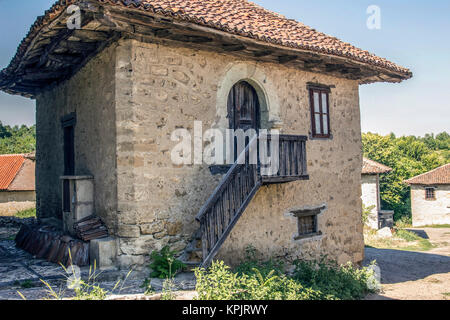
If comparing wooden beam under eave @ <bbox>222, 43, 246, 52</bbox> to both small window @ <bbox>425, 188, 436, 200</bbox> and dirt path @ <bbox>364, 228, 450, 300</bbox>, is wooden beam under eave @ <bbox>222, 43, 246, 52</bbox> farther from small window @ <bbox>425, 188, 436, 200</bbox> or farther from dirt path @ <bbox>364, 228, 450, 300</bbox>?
small window @ <bbox>425, 188, 436, 200</bbox>

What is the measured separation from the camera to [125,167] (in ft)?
21.6

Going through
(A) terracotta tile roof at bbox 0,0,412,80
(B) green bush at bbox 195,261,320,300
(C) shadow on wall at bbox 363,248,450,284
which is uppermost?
(A) terracotta tile roof at bbox 0,0,412,80

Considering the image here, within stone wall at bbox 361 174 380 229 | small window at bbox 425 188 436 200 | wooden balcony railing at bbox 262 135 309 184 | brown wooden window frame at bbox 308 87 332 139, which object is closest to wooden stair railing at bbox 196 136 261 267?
wooden balcony railing at bbox 262 135 309 184

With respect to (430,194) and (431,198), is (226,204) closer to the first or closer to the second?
(431,198)

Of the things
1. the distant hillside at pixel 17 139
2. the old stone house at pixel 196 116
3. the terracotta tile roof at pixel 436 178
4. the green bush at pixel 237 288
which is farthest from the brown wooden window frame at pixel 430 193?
the distant hillside at pixel 17 139

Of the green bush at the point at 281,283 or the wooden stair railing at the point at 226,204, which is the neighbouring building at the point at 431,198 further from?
the wooden stair railing at the point at 226,204

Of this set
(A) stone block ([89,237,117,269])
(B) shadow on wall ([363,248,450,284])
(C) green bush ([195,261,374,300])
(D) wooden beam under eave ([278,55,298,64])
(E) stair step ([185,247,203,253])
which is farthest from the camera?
(B) shadow on wall ([363,248,450,284])

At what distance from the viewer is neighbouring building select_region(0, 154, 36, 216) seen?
2517 centimetres

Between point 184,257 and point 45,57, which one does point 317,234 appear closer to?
point 184,257

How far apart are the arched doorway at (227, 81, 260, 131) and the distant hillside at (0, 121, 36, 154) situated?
37197 millimetres

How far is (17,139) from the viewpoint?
44188 mm

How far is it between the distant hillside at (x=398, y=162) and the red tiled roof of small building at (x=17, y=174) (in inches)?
1007

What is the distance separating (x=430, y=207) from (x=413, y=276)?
21.0 metres

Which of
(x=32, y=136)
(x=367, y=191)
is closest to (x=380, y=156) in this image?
(x=367, y=191)
